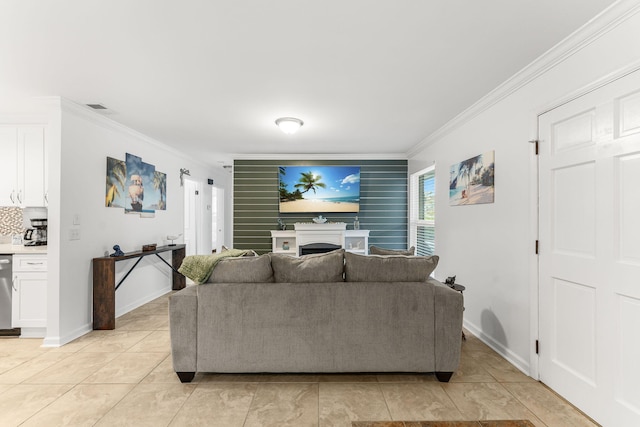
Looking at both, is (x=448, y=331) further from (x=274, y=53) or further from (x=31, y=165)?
(x=31, y=165)

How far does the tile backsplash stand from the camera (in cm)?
388

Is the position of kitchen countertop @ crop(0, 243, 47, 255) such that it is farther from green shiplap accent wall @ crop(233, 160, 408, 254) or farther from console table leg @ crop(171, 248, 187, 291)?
green shiplap accent wall @ crop(233, 160, 408, 254)

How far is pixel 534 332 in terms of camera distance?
8.09 feet

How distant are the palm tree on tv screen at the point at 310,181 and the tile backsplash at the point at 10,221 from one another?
3.89 meters

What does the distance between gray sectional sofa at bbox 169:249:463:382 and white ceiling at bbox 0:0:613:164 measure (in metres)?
1.69

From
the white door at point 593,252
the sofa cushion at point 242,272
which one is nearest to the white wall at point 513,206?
the white door at point 593,252

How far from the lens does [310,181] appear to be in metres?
6.01

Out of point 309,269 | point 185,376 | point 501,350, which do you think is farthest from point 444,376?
point 185,376

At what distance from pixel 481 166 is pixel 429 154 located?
1684mm

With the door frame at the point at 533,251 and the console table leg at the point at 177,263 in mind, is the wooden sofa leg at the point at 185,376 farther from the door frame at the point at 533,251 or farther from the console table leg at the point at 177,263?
the console table leg at the point at 177,263

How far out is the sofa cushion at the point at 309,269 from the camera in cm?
250

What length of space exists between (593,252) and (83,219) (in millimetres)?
4542

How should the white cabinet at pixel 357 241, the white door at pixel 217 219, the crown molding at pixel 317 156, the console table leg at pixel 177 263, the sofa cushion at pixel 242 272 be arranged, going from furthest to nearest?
1. the white door at pixel 217 219
2. the crown molding at pixel 317 156
3. the white cabinet at pixel 357 241
4. the console table leg at pixel 177 263
5. the sofa cushion at pixel 242 272

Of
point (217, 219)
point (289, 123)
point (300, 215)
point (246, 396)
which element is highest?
point (289, 123)
